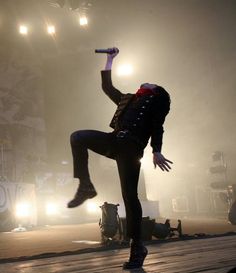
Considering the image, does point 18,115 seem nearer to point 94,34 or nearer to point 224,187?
point 94,34

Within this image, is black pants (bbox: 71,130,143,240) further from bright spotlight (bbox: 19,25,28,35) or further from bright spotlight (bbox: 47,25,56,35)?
bright spotlight (bbox: 19,25,28,35)

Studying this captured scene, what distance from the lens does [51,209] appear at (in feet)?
61.2

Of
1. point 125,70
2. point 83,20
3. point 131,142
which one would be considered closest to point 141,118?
point 131,142

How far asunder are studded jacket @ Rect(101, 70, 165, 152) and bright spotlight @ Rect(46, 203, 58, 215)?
1675 centimetres

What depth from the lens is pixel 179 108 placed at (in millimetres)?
19375

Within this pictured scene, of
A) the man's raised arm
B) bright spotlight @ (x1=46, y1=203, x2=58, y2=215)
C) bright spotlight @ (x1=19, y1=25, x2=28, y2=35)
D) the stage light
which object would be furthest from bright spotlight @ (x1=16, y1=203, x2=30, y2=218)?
the man's raised arm

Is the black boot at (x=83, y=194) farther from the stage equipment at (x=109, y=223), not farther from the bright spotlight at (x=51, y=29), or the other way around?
the bright spotlight at (x=51, y=29)

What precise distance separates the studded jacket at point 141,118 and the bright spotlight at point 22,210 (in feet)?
49.1

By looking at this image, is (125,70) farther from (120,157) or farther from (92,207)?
(120,157)

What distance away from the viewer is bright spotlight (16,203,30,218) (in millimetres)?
16344

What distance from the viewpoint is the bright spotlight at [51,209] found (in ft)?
60.7

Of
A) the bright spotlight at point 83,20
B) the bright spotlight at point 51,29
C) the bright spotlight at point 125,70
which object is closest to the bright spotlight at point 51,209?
the bright spotlight at point 125,70

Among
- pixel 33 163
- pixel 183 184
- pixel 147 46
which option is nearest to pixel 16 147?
pixel 33 163

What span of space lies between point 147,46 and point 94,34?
129 inches
